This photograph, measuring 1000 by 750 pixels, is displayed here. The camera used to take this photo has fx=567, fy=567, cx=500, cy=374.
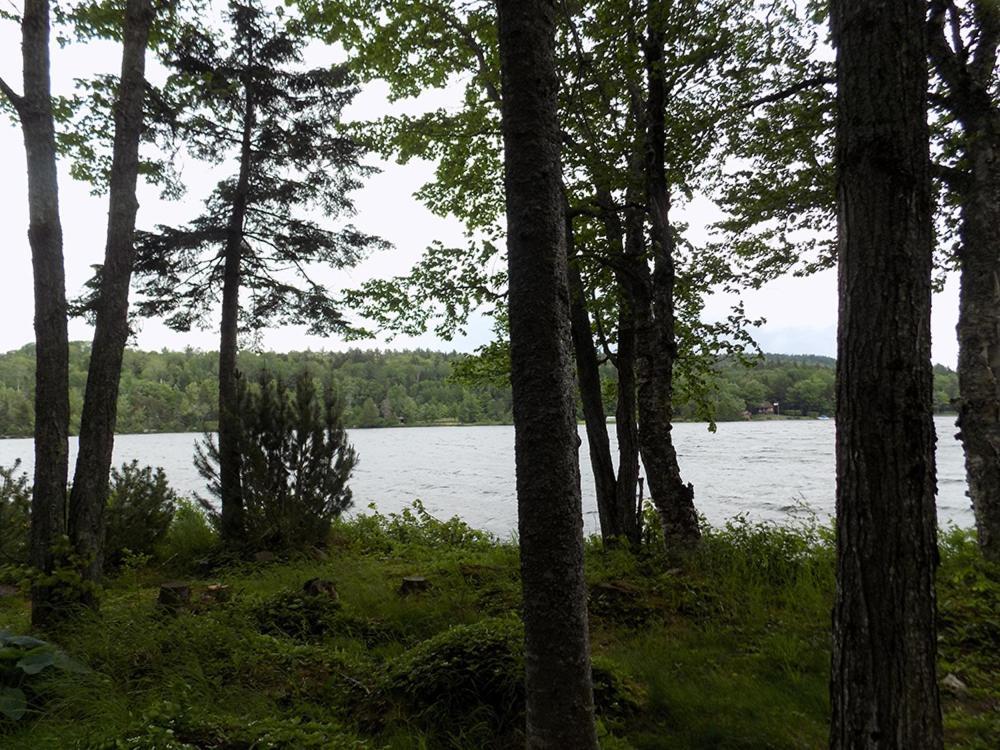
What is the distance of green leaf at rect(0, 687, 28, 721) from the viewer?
284 cm

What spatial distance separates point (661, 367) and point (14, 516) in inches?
333

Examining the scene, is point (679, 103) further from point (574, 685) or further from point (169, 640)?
point (169, 640)

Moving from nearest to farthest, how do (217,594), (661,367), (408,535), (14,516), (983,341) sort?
1. (217,594)
2. (983,341)
3. (661,367)
4. (14,516)
5. (408,535)

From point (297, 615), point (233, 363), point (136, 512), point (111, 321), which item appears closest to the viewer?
point (297, 615)

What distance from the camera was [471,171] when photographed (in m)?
7.69

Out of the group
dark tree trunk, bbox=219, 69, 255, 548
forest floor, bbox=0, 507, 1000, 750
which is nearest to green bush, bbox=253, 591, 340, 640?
forest floor, bbox=0, 507, 1000, 750

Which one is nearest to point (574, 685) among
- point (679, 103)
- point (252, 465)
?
point (679, 103)

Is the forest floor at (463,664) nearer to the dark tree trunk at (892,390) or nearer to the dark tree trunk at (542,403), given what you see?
the dark tree trunk at (542,403)

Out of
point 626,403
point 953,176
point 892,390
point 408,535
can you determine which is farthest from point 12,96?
point 953,176

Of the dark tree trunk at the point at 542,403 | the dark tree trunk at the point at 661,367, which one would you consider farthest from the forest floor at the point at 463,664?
the dark tree trunk at the point at 542,403

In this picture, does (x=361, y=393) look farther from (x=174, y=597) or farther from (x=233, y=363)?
(x=174, y=597)

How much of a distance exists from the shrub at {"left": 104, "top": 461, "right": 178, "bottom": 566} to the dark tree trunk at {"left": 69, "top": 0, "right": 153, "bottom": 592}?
10.4ft

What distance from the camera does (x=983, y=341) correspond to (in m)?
5.86

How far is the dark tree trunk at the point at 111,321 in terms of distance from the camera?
4770 mm
